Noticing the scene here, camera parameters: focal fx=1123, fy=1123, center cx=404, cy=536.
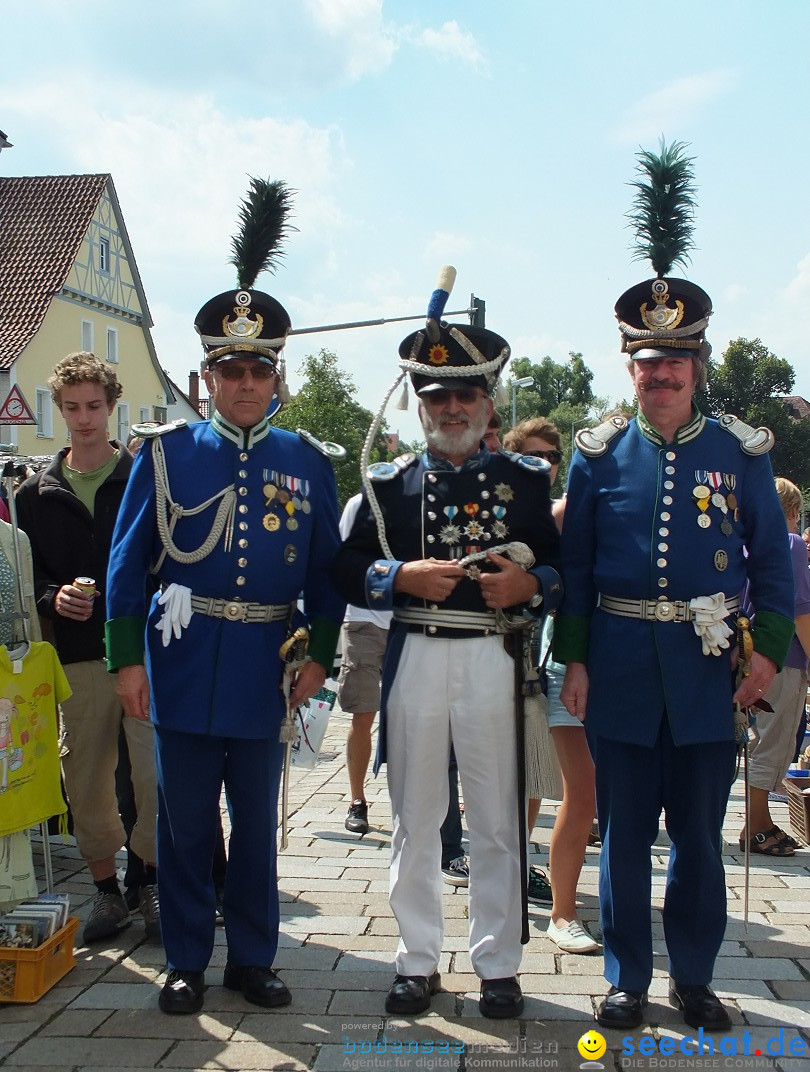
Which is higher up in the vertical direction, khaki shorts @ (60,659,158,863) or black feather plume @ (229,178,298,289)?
black feather plume @ (229,178,298,289)

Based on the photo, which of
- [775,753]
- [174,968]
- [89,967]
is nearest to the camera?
[174,968]

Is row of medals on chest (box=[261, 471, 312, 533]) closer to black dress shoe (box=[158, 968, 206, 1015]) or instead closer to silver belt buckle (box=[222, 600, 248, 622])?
silver belt buckle (box=[222, 600, 248, 622])

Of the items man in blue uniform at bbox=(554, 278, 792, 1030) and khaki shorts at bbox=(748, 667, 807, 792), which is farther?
khaki shorts at bbox=(748, 667, 807, 792)

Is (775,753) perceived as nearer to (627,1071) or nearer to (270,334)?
(627,1071)

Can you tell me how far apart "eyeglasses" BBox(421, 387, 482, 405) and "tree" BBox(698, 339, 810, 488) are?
42.1 metres

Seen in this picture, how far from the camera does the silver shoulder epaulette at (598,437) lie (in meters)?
3.70

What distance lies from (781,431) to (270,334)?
43.1 metres

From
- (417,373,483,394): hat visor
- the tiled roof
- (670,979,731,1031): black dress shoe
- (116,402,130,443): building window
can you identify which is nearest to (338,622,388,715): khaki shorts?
(417,373,483,394): hat visor

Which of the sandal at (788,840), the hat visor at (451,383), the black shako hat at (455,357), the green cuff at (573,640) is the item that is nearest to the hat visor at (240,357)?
the black shako hat at (455,357)

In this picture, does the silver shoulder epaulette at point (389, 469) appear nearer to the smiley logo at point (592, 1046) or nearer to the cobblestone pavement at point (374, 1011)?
the cobblestone pavement at point (374, 1011)

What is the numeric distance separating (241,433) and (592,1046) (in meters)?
2.23

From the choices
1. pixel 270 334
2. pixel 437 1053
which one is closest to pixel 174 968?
pixel 437 1053

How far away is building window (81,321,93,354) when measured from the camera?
94.7ft

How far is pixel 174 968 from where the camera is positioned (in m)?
3.70
